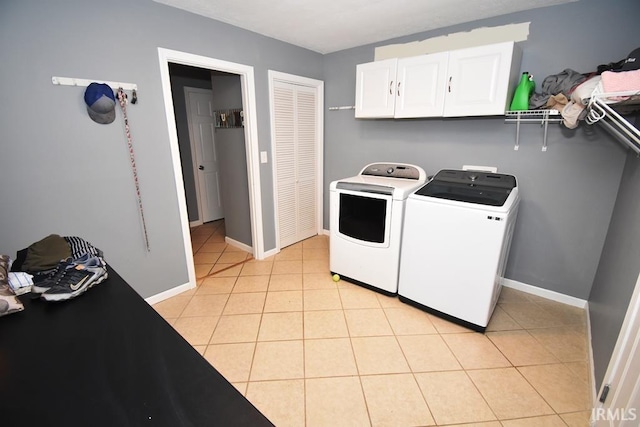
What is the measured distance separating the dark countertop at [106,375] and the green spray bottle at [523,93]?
263 centimetres

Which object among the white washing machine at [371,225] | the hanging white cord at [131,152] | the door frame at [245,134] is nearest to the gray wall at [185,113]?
the door frame at [245,134]

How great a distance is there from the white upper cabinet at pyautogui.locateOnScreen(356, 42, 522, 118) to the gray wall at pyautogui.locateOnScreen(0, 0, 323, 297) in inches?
56.6

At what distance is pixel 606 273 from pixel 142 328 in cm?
279

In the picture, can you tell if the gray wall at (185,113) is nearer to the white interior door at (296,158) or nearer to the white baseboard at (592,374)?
the white interior door at (296,158)

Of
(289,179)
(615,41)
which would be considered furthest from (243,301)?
(615,41)

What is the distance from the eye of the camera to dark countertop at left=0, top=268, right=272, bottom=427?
0.64 meters

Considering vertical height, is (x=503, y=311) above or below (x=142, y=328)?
below

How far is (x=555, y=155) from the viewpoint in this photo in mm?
2305

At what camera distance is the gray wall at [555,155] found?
2059 mm

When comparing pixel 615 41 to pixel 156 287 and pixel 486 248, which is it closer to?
pixel 486 248

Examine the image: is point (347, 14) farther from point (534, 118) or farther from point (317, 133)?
point (534, 118)

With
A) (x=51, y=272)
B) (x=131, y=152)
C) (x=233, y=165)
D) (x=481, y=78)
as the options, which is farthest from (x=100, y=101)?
(x=481, y=78)

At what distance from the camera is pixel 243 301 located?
2.53 m

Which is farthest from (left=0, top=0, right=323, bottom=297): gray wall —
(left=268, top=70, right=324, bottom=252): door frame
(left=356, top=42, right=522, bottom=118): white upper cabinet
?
(left=356, top=42, right=522, bottom=118): white upper cabinet
